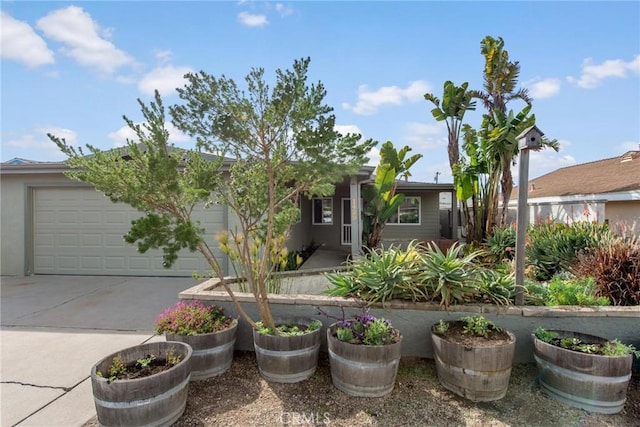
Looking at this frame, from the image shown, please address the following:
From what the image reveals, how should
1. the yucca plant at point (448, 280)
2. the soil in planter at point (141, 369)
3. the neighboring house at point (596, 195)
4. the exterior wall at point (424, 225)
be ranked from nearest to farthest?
the soil in planter at point (141, 369) → the yucca plant at point (448, 280) → the neighboring house at point (596, 195) → the exterior wall at point (424, 225)

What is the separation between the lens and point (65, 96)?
662cm

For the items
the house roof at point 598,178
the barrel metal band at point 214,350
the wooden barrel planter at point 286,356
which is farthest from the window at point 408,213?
the barrel metal band at point 214,350

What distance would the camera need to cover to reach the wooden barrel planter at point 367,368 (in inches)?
116

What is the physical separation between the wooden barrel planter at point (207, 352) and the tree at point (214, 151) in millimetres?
510

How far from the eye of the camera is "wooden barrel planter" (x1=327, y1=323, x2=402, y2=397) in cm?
294

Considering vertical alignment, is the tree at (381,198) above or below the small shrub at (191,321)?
above

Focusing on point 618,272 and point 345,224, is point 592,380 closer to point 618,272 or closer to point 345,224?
point 618,272

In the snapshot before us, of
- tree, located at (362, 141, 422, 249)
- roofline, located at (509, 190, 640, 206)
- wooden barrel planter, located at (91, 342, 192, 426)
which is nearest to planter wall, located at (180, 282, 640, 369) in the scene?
wooden barrel planter, located at (91, 342, 192, 426)

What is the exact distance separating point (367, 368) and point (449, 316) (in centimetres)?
127

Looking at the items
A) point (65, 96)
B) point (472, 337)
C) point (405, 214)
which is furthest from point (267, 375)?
point (405, 214)

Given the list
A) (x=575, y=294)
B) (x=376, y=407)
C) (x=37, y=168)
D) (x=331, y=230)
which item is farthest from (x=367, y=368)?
(x=331, y=230)

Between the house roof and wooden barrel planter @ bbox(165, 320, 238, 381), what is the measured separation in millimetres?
13666

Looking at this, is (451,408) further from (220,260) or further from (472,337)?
(220,260)

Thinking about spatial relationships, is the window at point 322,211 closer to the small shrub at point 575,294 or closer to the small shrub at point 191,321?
the small shrub at point 575,294
